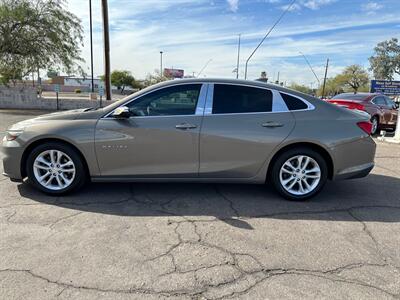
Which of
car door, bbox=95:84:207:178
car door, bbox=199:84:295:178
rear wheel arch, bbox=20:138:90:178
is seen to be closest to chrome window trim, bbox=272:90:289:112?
car door, bbox=199:84:295:178

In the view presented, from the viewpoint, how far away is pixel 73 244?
9.97ft

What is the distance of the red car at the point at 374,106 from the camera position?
11.0 metres

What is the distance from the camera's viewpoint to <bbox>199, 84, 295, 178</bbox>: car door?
4.09m

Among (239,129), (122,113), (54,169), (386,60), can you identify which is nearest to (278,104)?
(239,129)

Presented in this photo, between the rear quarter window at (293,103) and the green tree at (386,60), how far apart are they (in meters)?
60.1

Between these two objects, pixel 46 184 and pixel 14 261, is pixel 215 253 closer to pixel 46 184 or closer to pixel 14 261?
pixel 14 261

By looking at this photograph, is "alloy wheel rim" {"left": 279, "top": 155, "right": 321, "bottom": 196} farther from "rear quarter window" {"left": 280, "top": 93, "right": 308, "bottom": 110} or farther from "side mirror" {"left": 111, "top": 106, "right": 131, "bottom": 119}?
"side mirror" {"left": 111, "top": 106, "right": 131, "bottom": 119}

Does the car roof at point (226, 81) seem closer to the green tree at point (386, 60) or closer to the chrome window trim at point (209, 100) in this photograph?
the chrome window trim at point (209, 100)

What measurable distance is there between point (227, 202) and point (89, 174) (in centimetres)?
186

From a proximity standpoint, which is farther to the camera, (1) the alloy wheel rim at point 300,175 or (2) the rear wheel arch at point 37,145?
(1) the alloy wheel rim at point 300,175

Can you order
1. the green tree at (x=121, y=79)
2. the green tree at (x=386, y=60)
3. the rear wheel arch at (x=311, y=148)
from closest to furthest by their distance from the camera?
1. the rear wheel arch at (x=311, y=148)
2. the green tree at (x=386, y=60)
3. the green tree at (x=121, y=79)

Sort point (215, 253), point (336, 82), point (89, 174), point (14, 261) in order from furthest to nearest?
1. point (336, 82)
2. point (89, 174)
3. point (215, 253)
4. point (14, 261)

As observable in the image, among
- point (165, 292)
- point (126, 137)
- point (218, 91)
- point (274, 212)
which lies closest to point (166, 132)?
point (126, 137)

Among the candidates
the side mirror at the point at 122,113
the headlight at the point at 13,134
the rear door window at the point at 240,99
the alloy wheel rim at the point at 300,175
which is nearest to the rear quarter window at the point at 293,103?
the rear door window at the point at 240,99
